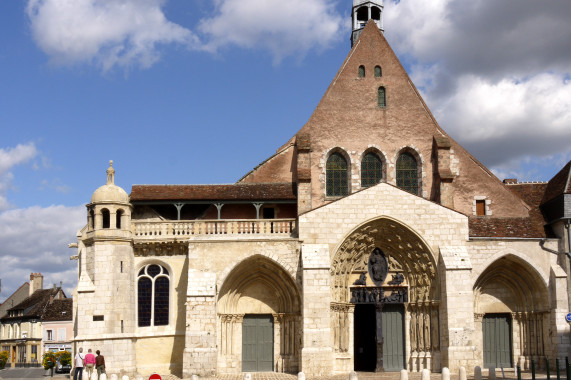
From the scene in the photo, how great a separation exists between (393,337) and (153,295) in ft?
27.1

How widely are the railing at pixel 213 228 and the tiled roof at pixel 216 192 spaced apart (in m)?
1.02

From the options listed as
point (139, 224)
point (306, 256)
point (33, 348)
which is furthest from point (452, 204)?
point (33, 348)

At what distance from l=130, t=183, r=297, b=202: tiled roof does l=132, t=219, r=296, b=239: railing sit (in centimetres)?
102

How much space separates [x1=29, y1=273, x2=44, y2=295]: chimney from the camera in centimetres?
6035

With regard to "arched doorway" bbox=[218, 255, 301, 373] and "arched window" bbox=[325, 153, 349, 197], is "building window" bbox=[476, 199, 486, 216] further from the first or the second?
"arched doorway" bbox=[218, 255, 301, 373]

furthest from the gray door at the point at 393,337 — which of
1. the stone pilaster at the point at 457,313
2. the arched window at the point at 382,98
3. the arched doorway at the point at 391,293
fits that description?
the arched window at the point at 382,98

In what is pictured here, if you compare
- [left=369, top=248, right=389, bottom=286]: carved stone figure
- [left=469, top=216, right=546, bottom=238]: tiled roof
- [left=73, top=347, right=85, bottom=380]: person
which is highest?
[left=469, top=216, right=546, bottom=238]: tiled roof

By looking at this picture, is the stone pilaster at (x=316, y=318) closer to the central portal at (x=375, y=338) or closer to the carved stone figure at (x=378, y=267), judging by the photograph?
the carved stone figure at (x=378, y=267)

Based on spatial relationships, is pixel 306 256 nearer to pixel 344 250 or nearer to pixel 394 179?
pixel 344 250

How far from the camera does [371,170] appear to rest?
2617cm

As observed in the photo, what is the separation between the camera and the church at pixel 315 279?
2192cm

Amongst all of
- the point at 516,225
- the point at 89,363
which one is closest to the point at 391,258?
the point at 516,225

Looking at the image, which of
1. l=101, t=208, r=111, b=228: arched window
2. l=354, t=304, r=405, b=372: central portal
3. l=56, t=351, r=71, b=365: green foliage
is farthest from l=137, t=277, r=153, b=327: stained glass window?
l=56, t=351, r=71, b=365: green foliage

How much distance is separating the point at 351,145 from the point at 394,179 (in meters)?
2.07
